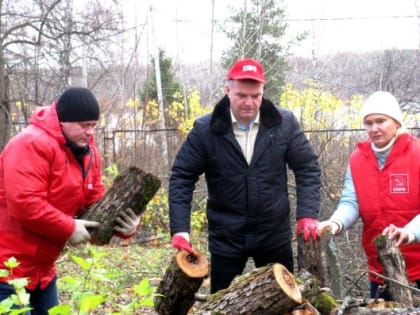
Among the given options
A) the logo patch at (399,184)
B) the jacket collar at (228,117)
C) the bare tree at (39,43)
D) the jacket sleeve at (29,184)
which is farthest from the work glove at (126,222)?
the bare tree at (39,43)

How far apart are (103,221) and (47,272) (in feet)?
1.43

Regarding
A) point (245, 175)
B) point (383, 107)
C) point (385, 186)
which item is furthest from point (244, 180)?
point (383, 107)

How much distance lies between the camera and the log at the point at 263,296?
232 cm

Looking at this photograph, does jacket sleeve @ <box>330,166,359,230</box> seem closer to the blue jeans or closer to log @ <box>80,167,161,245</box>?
log @ <box>80,167,161,245</box>

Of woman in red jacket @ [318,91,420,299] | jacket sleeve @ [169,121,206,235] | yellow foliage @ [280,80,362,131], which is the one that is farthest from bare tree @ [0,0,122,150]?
woman in red jacket @ [318,91,420,299]

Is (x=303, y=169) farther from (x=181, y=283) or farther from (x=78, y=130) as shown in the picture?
(x=78, y=130)

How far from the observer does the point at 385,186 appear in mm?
3115

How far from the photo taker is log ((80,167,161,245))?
10.1 ft

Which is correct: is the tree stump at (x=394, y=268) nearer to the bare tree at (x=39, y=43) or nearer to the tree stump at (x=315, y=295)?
the tree stump at (x=315, y=295)

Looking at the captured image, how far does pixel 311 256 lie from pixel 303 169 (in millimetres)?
596

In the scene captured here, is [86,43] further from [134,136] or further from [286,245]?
[286,245]

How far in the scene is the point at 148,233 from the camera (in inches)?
377

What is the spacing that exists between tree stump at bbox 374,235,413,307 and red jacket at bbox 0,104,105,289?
178cm

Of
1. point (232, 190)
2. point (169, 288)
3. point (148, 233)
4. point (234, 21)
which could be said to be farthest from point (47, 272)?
point (234, 21)
